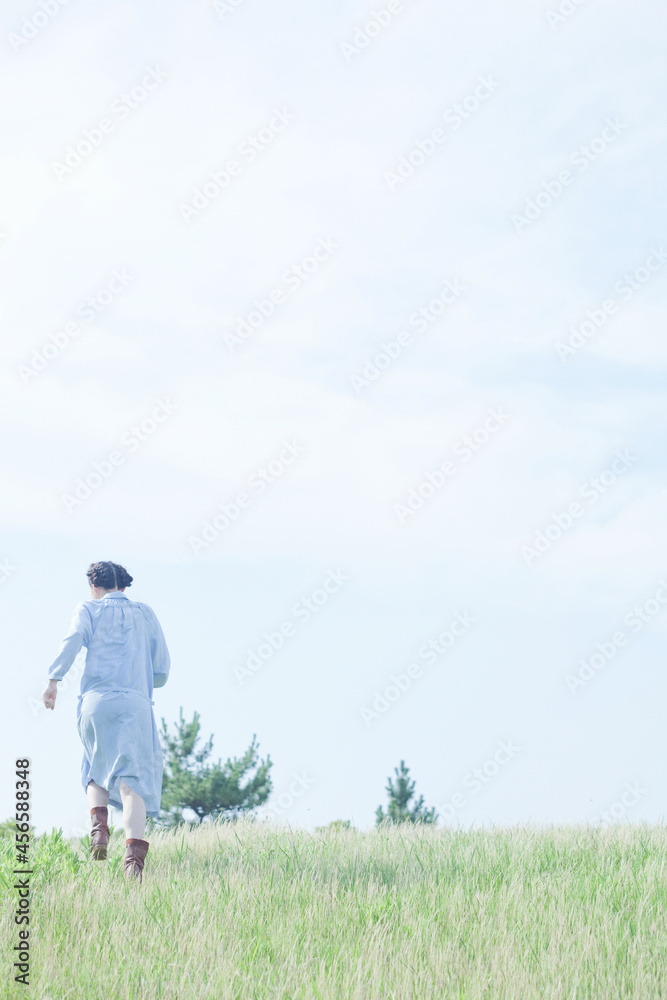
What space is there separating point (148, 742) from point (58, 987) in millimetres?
2728

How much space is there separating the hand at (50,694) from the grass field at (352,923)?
100 cm

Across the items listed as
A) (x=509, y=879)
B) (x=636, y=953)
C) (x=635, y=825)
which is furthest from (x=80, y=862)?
(x=635, y=825)

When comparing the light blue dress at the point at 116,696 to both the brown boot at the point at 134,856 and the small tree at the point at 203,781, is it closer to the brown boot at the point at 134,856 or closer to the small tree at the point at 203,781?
the brown boot at the point at 134,856

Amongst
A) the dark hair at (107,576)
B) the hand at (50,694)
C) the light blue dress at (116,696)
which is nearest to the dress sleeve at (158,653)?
the light blue dress at (116,696)

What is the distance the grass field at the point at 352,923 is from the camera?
490cm

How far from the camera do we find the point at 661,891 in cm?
646

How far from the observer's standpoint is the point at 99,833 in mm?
7449

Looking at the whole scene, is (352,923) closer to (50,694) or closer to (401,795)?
(50,694)

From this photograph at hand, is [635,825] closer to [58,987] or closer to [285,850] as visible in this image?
[285,850]

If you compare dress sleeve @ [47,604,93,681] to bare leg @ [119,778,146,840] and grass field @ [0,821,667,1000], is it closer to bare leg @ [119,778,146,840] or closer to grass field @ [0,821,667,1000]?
bare leg @ [119,778,146,840]

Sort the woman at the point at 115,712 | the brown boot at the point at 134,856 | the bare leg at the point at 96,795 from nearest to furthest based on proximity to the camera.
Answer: the brown boot at the point at 134,856, the woman at the point at 115,712, the bare leg at the point at 96,795

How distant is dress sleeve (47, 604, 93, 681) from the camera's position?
739 centimetres

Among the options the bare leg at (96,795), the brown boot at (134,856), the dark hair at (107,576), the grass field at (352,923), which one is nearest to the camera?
the grass field at (352,923)

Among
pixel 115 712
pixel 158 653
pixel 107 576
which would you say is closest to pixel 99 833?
pixel 115 712
